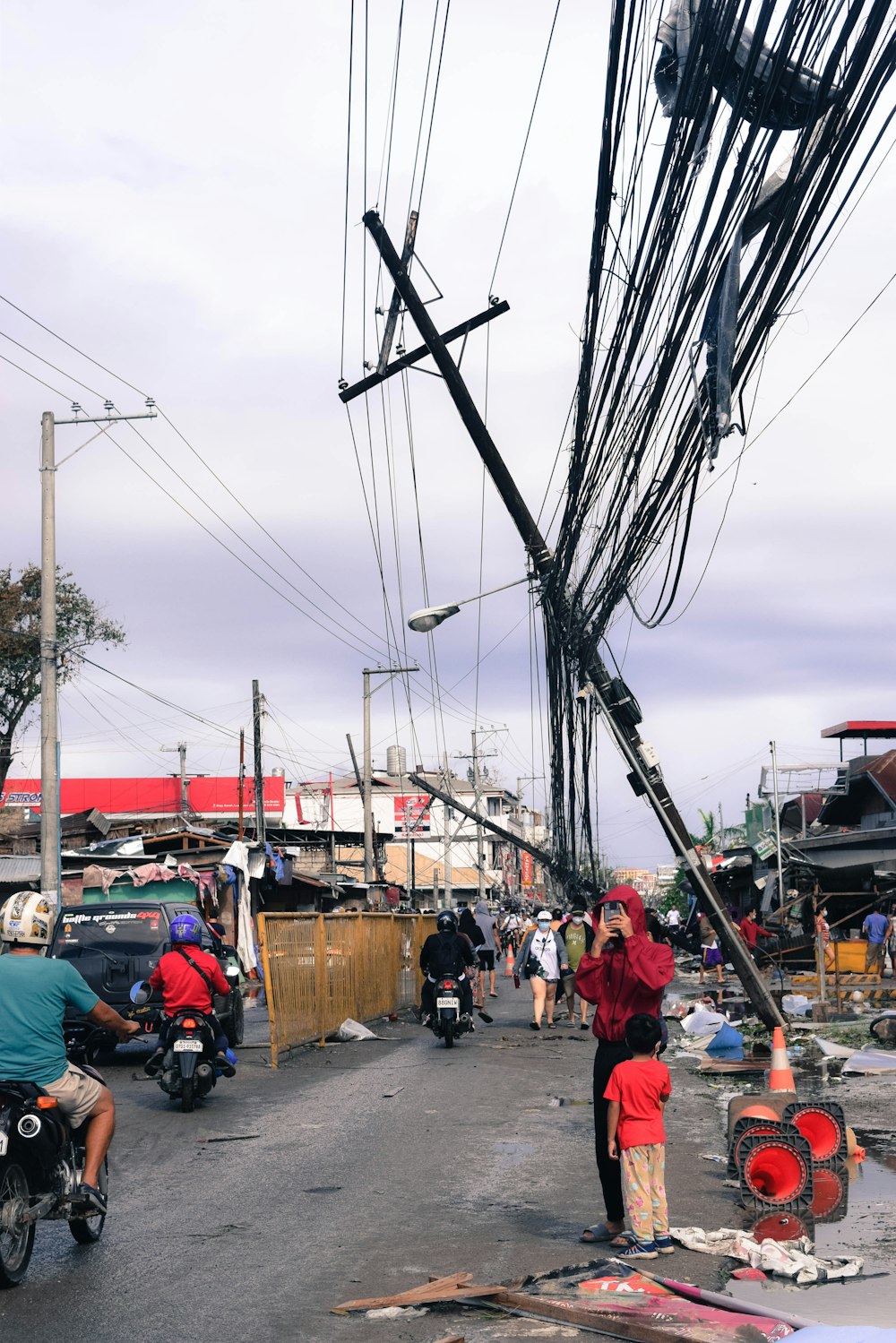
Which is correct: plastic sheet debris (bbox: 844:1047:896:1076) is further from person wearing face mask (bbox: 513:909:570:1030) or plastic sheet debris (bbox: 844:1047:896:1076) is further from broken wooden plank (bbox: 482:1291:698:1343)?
broken wooden plank (bbox: 482:1291:698:1343)

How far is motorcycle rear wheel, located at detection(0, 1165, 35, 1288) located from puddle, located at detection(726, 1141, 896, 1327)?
3.13 meters

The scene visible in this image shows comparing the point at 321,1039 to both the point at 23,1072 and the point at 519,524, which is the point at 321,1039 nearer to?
the point at 519,524

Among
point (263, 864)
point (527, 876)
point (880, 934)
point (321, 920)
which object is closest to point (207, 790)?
point (263, 864)

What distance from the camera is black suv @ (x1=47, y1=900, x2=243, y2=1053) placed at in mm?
17359

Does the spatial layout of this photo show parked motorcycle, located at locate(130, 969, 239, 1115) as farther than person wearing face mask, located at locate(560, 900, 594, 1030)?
No

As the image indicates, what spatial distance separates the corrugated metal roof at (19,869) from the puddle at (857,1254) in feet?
97.4

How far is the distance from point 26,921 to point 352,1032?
44.3 ft

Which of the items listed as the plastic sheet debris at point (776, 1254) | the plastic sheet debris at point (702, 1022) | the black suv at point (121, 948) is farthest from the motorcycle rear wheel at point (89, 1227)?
the plastic sheet debris at point (702, 1022)

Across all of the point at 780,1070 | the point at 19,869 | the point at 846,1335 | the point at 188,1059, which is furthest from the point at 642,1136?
the point at 19,869

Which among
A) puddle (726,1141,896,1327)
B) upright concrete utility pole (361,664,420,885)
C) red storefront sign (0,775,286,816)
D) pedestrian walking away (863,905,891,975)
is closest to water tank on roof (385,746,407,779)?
red storefront sign (0,775,286,816)

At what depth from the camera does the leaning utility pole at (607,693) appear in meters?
16.0

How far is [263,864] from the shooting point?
33.2 meters

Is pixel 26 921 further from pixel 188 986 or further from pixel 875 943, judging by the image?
pixel 875 943

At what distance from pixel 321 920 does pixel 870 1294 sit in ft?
44.1
